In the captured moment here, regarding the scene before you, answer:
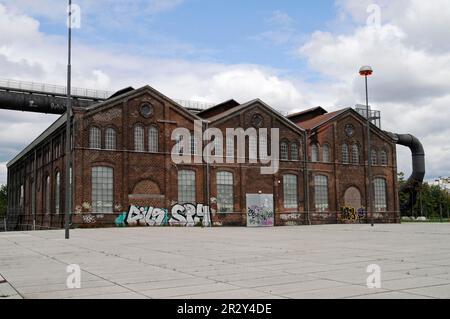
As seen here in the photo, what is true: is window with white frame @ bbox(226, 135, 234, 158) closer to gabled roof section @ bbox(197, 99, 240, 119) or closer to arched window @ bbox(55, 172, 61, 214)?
gabled roof section @ bbox(197, 99, 240, 119)

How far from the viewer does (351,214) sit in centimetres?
4434

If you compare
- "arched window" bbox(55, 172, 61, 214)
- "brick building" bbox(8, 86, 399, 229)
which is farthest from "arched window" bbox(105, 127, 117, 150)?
"arched window" bbox(55, 172, 61, 214)

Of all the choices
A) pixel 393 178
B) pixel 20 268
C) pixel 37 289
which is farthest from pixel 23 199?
pixel 37 289

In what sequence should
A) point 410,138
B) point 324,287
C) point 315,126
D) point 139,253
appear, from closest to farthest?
point 324,287 → point 139,253 → point 315,126 → point 410,138

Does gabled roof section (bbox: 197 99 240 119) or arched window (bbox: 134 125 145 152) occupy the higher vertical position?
gabled roof section (bbox: 197 99 240 119)

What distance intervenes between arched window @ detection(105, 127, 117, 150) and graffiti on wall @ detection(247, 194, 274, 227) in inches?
450

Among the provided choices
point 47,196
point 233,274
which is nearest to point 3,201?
point 47,196

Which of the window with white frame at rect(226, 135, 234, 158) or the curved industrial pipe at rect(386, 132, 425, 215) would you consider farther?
the curved industrial pipe at rect(386, 132, 425, 215)

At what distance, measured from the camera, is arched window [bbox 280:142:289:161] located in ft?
137

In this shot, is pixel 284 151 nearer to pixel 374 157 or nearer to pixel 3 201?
pixel 374 157

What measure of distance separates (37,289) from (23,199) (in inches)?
1962

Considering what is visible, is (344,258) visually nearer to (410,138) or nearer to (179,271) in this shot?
(179,271)

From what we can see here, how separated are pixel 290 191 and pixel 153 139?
12.7 metres
